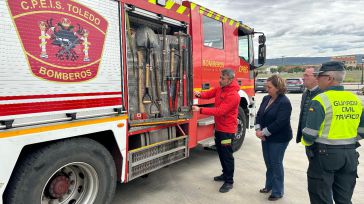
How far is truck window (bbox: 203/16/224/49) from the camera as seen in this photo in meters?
4.84

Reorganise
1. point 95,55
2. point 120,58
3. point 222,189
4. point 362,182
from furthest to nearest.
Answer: point 362,182 → point 222,189 → point 120,58 → point 95,55

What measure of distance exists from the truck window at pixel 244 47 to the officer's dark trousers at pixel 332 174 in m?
3.68

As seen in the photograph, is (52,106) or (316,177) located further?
(316,177)

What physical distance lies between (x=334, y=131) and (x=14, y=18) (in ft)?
9.33

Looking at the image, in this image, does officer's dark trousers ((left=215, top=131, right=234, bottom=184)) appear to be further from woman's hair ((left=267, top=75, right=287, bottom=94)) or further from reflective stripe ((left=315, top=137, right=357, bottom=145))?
reflective stripe ((left=315, top=137, right=357, bottom=145))

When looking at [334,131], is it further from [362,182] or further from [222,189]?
[362,182]

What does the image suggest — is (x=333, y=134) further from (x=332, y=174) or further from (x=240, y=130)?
(x=240, y=130)

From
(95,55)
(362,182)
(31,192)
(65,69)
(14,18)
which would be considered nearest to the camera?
(14,18)

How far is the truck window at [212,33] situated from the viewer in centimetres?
484

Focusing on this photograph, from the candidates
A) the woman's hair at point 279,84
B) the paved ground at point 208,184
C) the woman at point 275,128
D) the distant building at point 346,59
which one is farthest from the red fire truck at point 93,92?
the distant building at point 346,59

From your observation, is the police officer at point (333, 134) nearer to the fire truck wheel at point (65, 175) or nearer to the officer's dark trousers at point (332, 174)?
the officer's dark trousers at point (332, 174)

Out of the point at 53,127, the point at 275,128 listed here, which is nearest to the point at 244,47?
the point at 275,128

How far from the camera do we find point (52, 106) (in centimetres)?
254

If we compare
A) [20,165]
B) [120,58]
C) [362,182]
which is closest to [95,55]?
[120,58]
